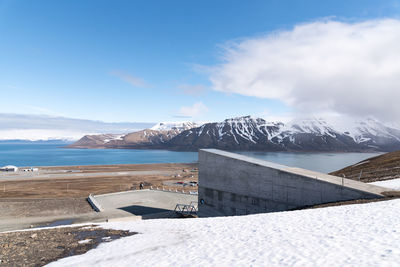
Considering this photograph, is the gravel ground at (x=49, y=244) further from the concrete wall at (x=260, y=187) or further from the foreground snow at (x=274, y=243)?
the concrete wall at (x=260, y=187)

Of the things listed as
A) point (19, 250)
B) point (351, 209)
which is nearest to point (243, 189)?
point (351, 209)

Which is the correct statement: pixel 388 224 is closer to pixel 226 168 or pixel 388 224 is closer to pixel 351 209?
pixel 351 209

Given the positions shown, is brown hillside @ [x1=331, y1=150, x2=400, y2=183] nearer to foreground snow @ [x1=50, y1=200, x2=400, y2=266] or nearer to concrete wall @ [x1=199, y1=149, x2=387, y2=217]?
concrete wall @ [x1=199, y1=149, x2=387, y2=217]

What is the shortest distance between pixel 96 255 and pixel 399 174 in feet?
114

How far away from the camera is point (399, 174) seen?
28.8 metres

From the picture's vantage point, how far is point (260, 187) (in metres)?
22.5

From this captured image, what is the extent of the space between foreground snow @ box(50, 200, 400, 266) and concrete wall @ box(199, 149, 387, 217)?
5.13m

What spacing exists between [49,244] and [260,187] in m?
17.3

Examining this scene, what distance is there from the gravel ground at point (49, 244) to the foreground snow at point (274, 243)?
995 mm

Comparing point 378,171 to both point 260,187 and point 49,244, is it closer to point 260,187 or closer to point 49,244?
point 260,187

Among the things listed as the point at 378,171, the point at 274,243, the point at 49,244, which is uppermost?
the point at 274,243

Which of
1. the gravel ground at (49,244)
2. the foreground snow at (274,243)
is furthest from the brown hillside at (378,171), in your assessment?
the gravel ground at (49,244)

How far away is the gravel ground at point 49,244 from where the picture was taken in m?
9.91

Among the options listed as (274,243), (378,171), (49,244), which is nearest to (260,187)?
(274,243)
